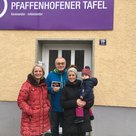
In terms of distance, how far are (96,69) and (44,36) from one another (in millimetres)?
1318

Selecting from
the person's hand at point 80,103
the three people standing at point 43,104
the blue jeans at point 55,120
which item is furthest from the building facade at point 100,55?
the person's hand at point 80,103

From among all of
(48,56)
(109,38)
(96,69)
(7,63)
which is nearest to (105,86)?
(96,69)

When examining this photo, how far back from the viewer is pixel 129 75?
6941mm

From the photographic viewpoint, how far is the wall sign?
7008 mm

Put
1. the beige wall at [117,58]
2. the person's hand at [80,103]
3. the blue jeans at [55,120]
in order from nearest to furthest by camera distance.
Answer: the person's hand at [80,103] → the blue jeans at [55,120] → the beige wall at [117,58]

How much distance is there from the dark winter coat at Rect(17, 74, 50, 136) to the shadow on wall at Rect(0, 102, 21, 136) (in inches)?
92.8

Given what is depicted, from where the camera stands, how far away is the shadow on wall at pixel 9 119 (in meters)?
7.40

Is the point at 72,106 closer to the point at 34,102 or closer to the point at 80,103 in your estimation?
the point at 80,103

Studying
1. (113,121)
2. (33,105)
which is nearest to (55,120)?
(33,105)

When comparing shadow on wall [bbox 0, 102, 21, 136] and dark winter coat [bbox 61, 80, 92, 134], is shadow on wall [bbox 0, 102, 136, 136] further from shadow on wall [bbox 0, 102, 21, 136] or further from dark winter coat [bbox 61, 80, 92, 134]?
dark winter coat [bbox 61, 80, 92, 134]

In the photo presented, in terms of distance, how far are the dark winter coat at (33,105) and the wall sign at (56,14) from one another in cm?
237

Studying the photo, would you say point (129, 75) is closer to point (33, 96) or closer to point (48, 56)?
point (48, 56)

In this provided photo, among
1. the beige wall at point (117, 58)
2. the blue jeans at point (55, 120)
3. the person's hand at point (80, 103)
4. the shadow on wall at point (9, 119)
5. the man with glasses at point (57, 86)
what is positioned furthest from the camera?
the shadow on wall at point (9, 119)

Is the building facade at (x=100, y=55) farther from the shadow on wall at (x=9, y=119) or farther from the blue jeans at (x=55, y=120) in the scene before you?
the blue jeans at (x=55, y=120)
